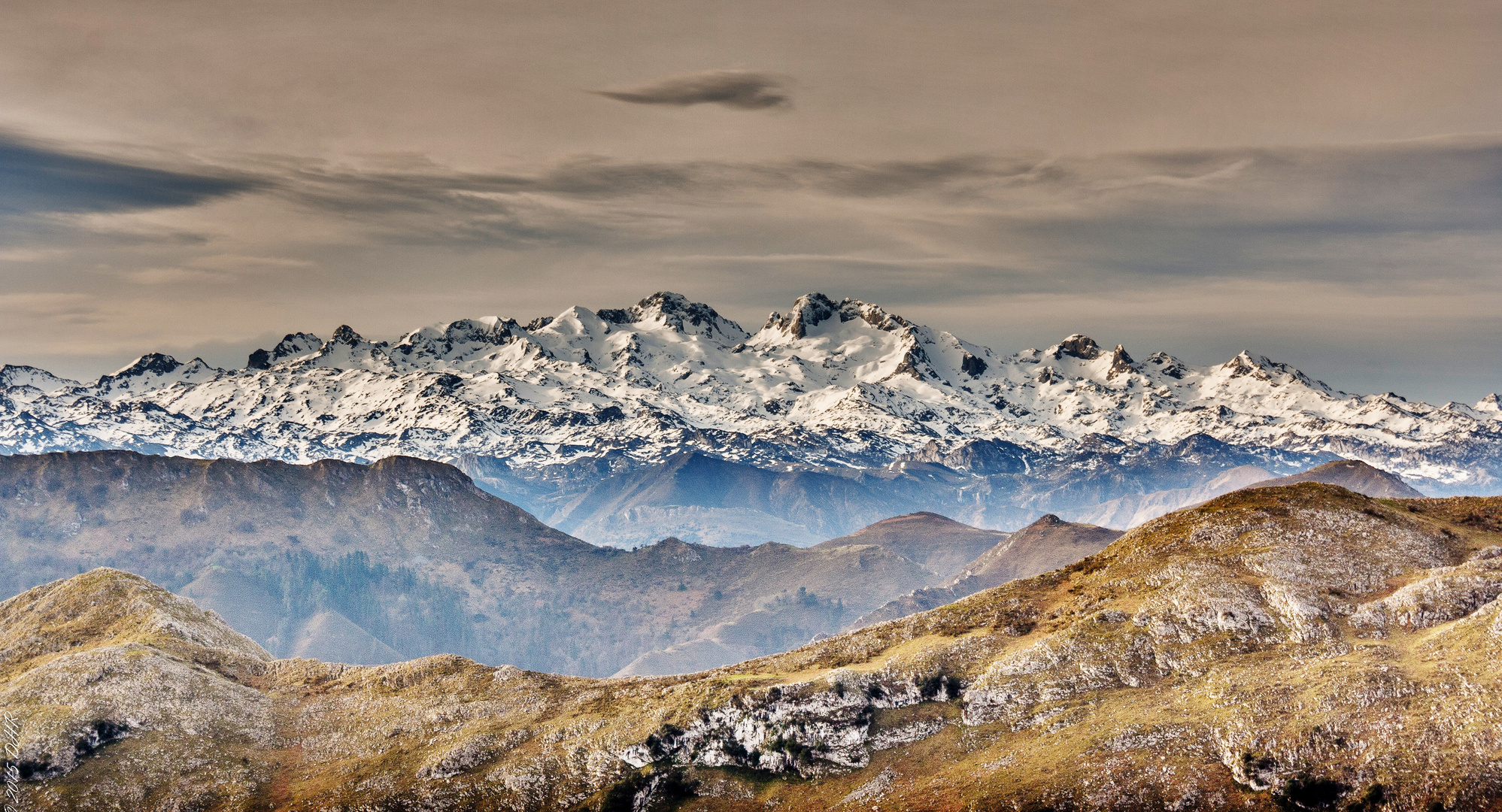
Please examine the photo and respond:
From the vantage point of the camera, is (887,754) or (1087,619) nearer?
(887,754)

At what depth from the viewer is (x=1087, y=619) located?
154 metres

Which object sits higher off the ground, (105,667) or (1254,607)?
(1254,607)

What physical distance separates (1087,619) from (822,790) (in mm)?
47193

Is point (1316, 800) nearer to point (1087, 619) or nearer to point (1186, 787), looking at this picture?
point (1186, 787)

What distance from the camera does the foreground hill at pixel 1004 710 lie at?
375ft

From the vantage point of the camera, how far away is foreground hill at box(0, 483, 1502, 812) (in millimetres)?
114312

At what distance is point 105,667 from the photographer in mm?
179875

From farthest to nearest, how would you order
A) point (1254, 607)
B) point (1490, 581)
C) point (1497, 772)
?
point (1254, 607)
point (1490, 581)
point (1497, 772)

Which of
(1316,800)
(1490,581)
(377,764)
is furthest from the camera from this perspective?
(377,764)

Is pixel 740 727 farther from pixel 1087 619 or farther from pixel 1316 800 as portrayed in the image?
pixel 1316 800

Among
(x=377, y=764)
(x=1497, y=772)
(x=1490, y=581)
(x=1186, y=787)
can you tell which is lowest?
(x=377, y=764)

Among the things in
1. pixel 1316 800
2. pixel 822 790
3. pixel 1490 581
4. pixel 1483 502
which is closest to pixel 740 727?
pixel 822 790

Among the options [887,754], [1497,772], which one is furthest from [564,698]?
[1497,772]

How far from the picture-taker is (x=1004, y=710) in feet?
467
